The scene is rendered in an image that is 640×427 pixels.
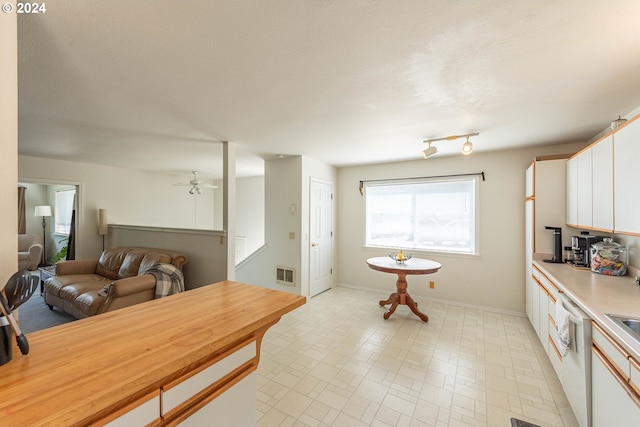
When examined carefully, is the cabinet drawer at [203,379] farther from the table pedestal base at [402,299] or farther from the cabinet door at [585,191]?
the cabinet door at [585,191]

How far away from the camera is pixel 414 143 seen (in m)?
3.44

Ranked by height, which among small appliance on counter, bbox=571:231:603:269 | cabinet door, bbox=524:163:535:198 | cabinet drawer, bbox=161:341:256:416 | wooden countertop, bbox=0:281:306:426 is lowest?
cabinet drawer, bbox=161:341:256:416

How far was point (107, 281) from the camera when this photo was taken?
13.1 ft

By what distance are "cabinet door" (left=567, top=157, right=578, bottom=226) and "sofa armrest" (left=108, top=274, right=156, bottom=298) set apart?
4825mm

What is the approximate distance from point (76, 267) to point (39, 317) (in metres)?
0.80

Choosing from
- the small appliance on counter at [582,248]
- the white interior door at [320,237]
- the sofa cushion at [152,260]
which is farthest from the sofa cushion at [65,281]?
the small appliance on counter at [582,248]

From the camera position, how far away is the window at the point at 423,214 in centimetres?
414

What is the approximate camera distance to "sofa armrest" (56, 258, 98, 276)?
405 centimetres

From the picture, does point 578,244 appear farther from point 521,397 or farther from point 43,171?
point 43,171

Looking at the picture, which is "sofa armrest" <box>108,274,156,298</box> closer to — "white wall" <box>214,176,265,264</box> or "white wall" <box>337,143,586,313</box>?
"white wall" <box>214,176,265,264</box>

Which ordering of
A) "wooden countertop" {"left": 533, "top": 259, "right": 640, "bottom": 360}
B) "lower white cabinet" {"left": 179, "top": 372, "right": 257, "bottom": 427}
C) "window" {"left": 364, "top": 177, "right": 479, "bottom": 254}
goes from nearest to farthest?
"lower white cabinet" {"left": 179, "top": 372, "right": 257, "bottom": 427}, "wooden countertop" {"left": 533, "top": 259, "right": 640, "bottom": 360}, "window" {"left": 364, "top": 177, "right": 479, "bottom": 254}

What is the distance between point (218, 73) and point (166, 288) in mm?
2885

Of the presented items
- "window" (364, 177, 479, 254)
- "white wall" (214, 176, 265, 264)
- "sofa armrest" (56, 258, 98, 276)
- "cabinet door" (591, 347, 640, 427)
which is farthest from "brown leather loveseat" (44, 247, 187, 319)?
"cabinet door" (591, 347, 640, 427)

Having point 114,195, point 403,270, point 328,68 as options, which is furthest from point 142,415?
point 114,195
